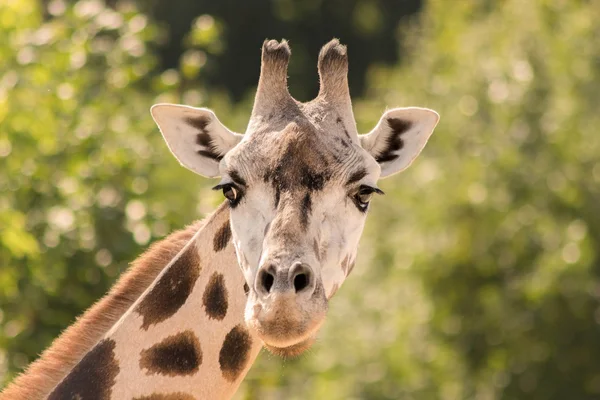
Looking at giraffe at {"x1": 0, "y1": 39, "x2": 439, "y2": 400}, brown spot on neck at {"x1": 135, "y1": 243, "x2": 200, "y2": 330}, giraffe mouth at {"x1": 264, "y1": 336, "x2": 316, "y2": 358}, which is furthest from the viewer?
brown spot on neck at {"x1": 135, "y1": 243, "x2": 200, "y2": 330}

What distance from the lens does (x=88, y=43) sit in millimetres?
13836

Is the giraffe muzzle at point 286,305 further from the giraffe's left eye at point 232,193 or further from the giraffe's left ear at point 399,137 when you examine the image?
the giraffe's left ear at point 399,137

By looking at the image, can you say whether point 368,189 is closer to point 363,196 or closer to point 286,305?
point 363,196

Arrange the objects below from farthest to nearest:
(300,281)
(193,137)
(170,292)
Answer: (193,137) → (170,292) → (300,281)

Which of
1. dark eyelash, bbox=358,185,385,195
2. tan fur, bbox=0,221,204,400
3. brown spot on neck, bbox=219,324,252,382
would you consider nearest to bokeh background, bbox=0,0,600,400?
tan fur, bbox=0,221,204,400

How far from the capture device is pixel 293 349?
6258 millimetres

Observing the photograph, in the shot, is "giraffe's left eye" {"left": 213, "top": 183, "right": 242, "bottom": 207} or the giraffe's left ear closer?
"giraffe's left eye" {"left": 213, "top": 183, "right": 242, "bottom": 207}

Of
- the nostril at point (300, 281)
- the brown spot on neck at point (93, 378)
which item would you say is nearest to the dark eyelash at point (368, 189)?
the nostril at point (300, 281)

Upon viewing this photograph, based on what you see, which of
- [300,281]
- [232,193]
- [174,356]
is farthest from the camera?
[174,356]

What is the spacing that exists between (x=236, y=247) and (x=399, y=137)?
125 cm

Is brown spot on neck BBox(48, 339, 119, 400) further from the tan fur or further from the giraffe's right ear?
the giraffe's right ear

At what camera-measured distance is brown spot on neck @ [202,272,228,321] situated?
678cm

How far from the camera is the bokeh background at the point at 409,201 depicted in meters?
12.0

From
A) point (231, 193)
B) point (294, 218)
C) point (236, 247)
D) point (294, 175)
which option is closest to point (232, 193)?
point (231, 193)
